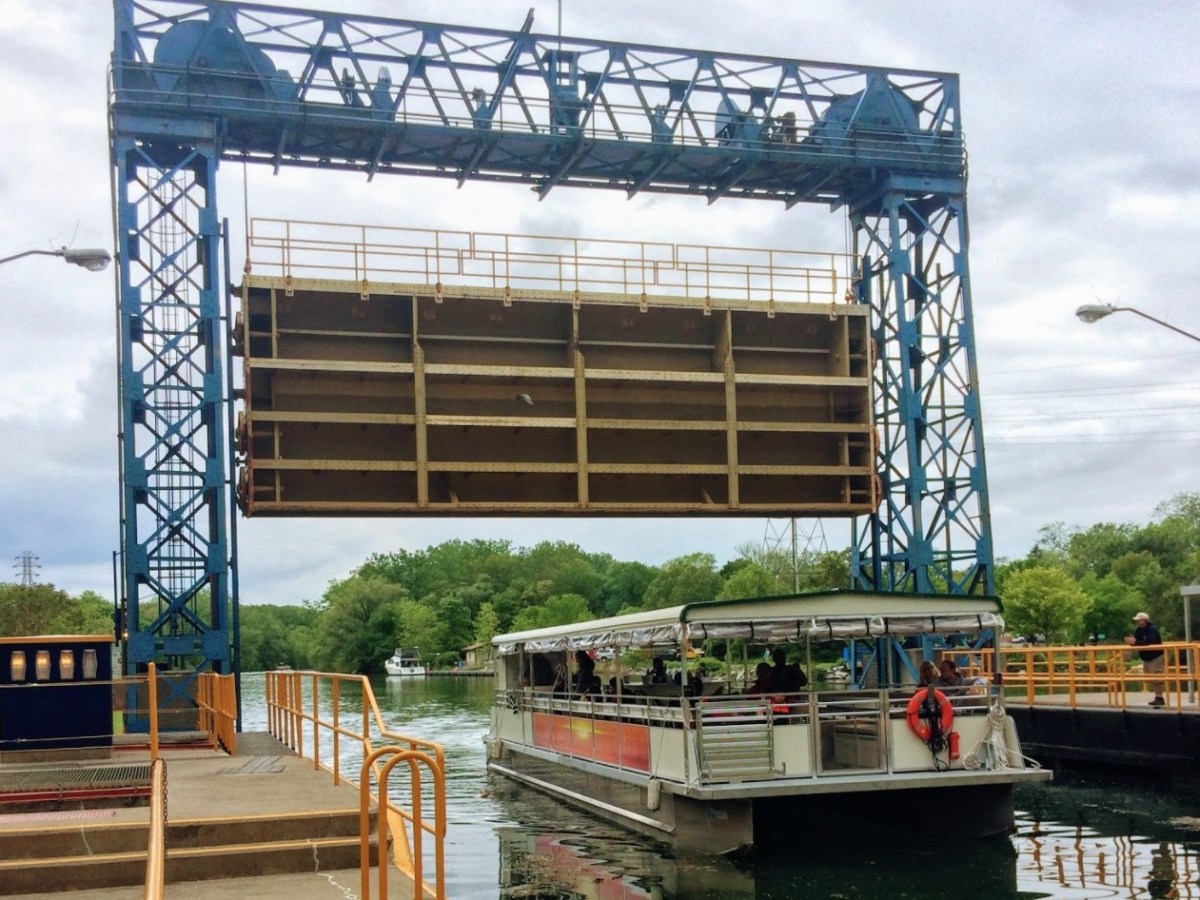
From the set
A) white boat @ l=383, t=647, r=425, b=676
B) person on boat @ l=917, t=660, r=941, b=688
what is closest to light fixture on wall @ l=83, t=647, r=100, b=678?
person on boat @ l=917, t=660, r=941, b=688

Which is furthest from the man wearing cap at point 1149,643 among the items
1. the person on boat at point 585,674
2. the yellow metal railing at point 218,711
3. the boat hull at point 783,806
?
the yellow metal railing at point 218,711

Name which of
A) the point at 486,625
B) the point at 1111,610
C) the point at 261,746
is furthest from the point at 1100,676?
the point at 486,625

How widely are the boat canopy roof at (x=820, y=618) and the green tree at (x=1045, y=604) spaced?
56291mm

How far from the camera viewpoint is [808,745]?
14.9 m

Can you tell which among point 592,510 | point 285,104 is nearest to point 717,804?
point 592,510

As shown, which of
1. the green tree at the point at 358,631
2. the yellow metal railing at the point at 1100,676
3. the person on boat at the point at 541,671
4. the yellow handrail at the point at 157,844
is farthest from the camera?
the green tree at the point at 358,631

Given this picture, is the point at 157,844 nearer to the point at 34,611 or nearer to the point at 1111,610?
the point at 34,611

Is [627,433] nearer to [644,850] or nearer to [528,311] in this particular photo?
[528,311]

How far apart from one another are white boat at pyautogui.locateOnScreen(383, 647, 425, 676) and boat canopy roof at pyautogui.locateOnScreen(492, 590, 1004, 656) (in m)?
87.0

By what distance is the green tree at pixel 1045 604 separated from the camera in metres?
70.6

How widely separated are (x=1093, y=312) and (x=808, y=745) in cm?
905

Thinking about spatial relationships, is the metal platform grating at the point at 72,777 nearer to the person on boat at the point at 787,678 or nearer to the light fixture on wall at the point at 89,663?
the light fixture on wall at the point at 89,663

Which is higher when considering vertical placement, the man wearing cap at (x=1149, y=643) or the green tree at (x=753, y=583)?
the green tree at (x=753, y=583)

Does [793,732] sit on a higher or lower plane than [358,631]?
higher
